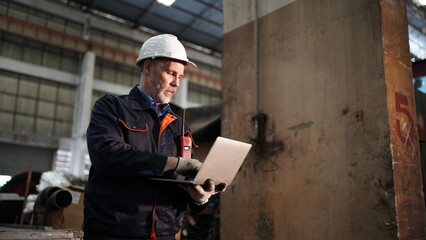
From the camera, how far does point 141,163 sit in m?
1.41

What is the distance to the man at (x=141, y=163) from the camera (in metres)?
1.43

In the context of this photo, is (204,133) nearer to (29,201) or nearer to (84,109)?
(29,201)

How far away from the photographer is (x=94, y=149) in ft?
4.76

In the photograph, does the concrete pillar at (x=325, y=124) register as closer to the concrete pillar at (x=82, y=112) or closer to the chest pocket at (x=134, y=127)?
the chest pocket at (x=134, y=127)

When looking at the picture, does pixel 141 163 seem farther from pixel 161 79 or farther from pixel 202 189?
pixel 161 79

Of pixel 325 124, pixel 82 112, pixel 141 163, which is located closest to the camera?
pixel 141 163

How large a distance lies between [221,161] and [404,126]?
1.54 m

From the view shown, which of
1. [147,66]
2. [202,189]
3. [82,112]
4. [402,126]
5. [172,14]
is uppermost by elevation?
[172,14]

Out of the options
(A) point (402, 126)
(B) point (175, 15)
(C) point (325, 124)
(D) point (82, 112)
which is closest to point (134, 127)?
(C) point (325, 124)

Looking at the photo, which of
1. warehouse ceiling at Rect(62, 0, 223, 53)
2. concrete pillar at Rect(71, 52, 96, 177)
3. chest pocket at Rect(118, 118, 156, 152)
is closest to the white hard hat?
chest pocket at Rect(118, 118, 156, 152)

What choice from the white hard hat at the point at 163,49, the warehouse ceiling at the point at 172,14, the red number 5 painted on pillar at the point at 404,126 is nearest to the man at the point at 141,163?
the white hard hat at the point at 163,49

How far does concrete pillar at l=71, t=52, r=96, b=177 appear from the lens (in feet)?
37.9

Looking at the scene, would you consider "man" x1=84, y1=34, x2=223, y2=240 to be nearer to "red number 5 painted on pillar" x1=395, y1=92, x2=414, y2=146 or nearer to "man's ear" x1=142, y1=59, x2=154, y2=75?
"man's ear" x1=142, y1=59, x2=154, y2=75

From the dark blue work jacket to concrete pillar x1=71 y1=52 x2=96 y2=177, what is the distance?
10635 millimetres
